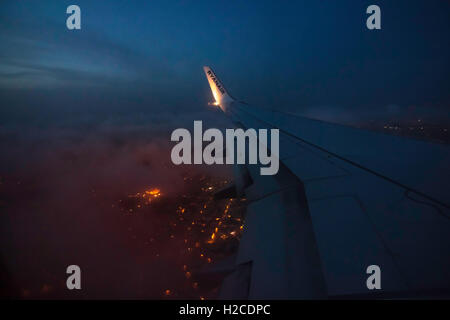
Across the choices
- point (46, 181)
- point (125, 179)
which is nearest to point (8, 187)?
point (46, 181)

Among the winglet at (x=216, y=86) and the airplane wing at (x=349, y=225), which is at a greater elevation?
the winglet at (x=216, y=86)

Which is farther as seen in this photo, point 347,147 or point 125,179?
point 125,179

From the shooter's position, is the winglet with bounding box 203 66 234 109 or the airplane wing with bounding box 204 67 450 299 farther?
the winglet with bounding box 203 66 234 109

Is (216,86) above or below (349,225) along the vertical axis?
above

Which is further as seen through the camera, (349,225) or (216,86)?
(216,86)

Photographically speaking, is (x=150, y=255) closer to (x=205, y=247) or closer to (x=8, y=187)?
(x=205, y=247)

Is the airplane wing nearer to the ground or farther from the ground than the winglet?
nearer to the ground

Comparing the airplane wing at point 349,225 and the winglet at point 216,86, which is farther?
the winglet at point 216,86
